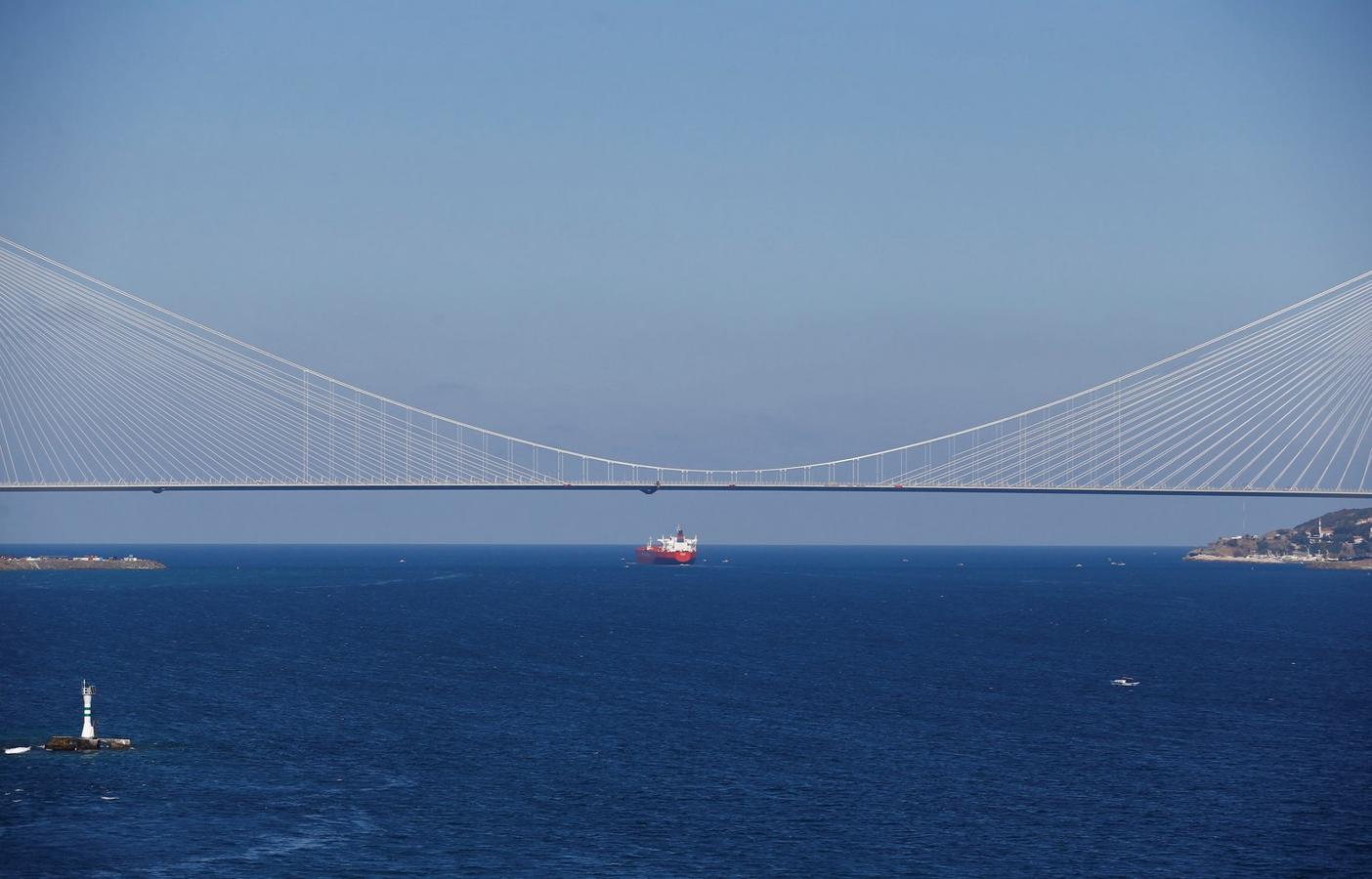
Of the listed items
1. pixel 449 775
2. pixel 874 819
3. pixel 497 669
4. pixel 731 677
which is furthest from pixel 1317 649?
pixel 449 775

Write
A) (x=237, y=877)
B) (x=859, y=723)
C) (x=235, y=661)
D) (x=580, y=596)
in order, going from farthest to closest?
(x=580, y=596)
(x=235, y=661)
(x=859, y=723)
(x=237, y=877)

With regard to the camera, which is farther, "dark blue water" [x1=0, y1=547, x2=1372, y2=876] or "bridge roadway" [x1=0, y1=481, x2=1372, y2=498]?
"bridge roadway" [x1=0, y1=481, x2=1372, y2=498]

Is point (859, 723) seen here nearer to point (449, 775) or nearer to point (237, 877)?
point (449, 775)

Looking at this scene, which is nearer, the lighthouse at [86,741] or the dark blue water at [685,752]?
the dark blue water at [685,752]

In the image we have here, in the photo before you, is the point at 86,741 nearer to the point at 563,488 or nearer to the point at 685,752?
the point at 685,752

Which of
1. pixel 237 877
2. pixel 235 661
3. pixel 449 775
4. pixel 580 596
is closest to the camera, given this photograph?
pixel 237 877

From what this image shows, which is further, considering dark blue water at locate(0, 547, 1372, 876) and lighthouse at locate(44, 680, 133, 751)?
lighthouse at locate(44, 680, 133, 751)

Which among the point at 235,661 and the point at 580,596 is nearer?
the point at 235,661

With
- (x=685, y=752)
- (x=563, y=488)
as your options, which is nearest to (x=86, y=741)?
(x=685, y=752)
